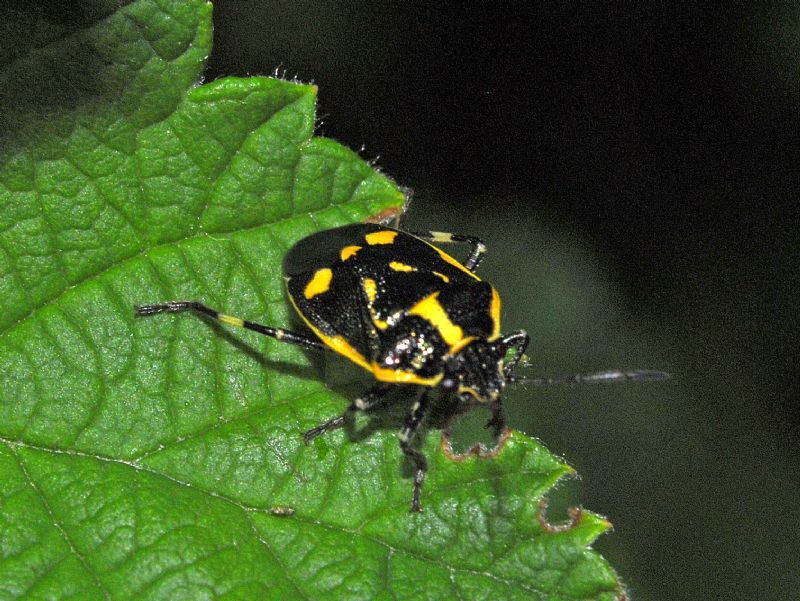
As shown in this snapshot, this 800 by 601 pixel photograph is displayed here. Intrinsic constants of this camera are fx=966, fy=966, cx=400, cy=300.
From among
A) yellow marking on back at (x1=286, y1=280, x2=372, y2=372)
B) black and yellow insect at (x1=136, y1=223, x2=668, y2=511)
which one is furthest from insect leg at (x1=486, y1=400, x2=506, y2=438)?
yellow marking on back at (x1=286, y1=280, x2=372, y2=372)

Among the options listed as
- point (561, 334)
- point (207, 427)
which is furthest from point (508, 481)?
point (561, 334)

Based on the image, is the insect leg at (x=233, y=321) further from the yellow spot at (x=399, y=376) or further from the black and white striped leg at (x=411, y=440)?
the black and white striped leg at (x=411, y=440)

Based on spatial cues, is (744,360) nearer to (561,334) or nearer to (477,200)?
(561,334)

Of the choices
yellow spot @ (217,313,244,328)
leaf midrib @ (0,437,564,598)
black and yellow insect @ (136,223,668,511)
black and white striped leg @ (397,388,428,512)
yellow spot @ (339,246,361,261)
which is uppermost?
yellow spot @ (339,246,361,261)

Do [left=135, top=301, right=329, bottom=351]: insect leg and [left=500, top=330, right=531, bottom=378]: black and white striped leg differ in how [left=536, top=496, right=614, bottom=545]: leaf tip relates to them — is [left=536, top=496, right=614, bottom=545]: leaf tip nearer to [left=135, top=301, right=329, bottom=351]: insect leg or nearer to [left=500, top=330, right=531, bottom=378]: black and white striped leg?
[left=500, top=330, right=531, bottom=378]: black and white striped leg

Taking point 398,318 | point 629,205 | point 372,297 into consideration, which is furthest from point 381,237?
point 629,205

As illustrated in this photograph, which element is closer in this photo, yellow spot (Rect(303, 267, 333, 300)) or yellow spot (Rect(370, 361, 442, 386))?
yellow spot (Rect(370, 361, 442, 386))

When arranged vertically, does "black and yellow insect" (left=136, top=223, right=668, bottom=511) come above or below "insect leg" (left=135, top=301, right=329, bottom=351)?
above
